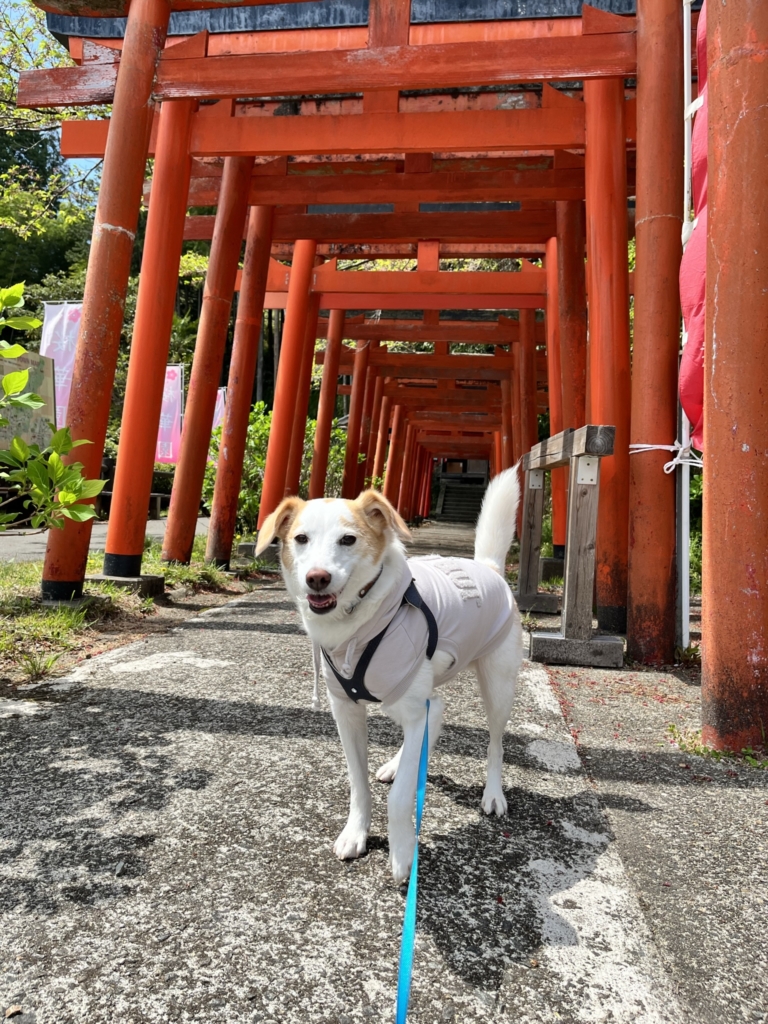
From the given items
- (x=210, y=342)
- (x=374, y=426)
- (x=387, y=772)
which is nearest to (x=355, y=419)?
(x=374, y=426)

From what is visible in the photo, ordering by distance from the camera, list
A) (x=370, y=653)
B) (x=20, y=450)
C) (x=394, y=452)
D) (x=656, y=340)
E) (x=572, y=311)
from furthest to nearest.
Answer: (x=394, y=452), (x=572, y=311), (x=656, y=340), (x=20, y=450), (x=370, y=653)

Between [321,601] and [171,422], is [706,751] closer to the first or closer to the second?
[321,601]

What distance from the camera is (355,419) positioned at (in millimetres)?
16922

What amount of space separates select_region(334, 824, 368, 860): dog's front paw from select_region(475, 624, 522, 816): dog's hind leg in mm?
524

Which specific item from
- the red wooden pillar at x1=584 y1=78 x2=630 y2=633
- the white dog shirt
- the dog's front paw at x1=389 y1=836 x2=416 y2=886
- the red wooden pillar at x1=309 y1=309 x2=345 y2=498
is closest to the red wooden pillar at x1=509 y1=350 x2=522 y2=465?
the red wooden pillar at x1=309 y1=309 x2=345 y2=498

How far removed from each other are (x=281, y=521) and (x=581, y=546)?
9.17 feet

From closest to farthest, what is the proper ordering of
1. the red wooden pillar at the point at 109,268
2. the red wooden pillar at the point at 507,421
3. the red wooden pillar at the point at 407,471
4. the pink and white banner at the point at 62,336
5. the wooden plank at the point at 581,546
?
1. the wooden plank at the point at 581,546
2. the red wooden pillar at the point at 109,268
3. the pink and white banner at the point at 62,336
4. the red wooden pillar at the point at 507,421
5. the red wooden pillar at the point at 407,471

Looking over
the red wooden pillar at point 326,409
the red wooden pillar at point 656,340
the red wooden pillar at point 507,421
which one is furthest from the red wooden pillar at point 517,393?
the red wooden pillar at point 656,340

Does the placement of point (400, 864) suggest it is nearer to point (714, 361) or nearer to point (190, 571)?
point (714, 361)

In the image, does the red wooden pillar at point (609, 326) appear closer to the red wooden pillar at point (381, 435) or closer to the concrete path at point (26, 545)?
the concrete path at point (26, 545)

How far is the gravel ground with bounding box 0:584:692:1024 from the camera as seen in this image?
1.58 m

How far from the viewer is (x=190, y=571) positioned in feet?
24.5

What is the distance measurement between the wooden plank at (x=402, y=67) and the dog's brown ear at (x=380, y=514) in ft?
15.3

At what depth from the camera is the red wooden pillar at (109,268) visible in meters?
5.25
